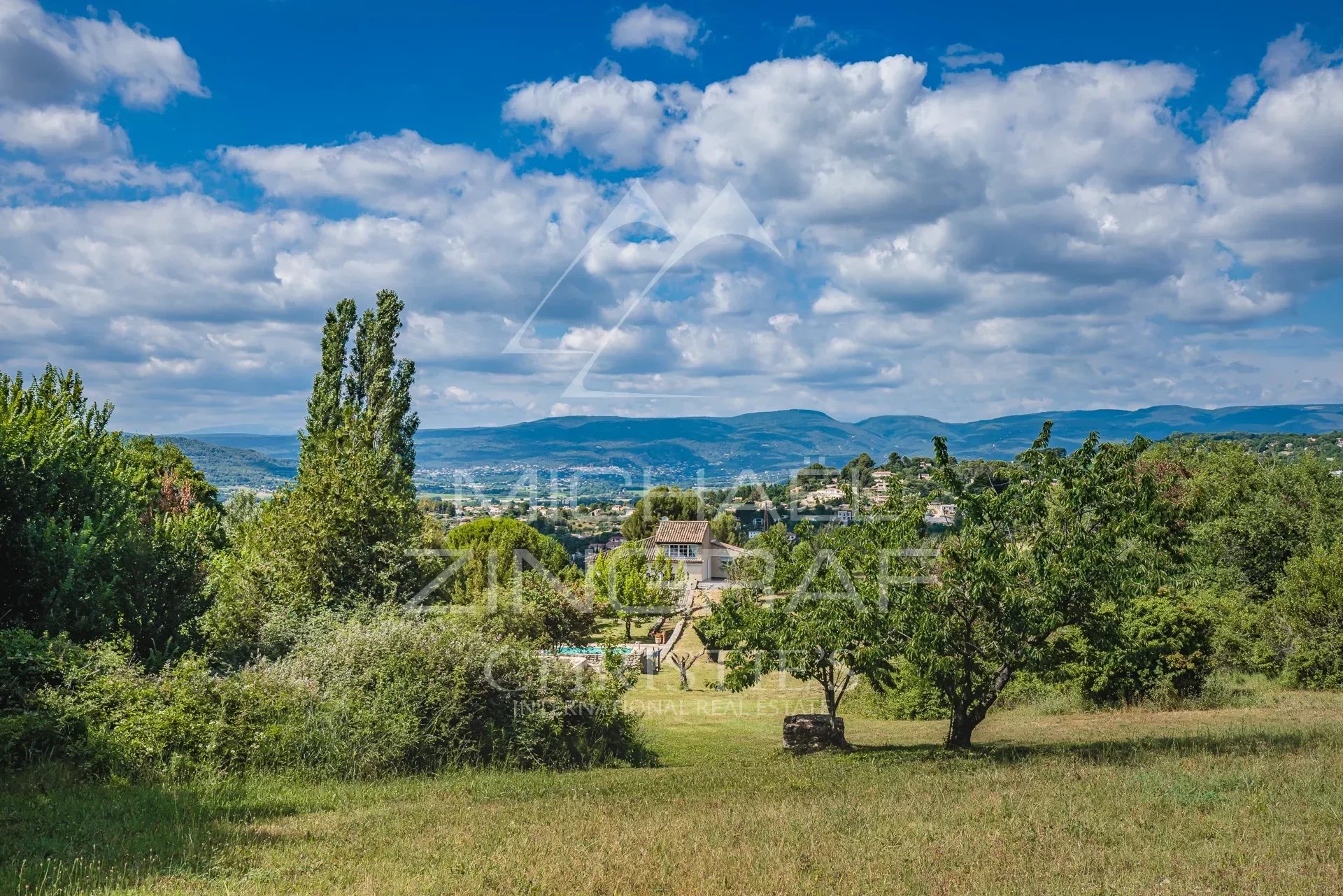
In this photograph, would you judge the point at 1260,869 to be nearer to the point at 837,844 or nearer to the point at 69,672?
the point at 837,844

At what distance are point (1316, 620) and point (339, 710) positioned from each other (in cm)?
2957

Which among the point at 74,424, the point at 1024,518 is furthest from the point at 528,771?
the point at 74,424

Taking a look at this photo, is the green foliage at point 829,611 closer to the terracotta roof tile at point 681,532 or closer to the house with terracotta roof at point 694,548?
the house with terracotta roof at point 694,548

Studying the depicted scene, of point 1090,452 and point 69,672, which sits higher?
point 1090,452

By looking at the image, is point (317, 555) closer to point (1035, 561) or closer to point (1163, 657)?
point (1035, 561)

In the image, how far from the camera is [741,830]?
8797 mm

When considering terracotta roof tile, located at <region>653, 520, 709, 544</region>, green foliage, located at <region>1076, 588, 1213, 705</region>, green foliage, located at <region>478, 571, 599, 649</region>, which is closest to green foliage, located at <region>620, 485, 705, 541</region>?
terracotta roof tile, located at <region>653, 520, 709, 544</region>

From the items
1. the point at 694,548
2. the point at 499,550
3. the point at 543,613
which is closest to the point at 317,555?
the point at 543,613

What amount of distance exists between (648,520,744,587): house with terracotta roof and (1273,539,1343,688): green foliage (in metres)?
61.6

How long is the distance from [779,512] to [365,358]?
87.0 meters

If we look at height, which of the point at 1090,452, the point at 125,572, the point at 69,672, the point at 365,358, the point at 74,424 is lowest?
the point at 69,672

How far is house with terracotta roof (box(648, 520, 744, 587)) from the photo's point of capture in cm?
8938

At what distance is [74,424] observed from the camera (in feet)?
63.1

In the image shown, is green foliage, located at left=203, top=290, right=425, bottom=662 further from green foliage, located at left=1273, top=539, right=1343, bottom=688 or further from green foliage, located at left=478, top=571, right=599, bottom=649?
green foliage, located at left=1273, top=539, right=1343, bottom=688
